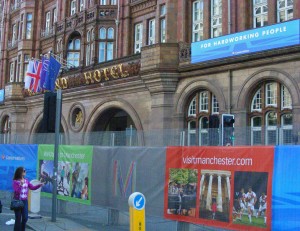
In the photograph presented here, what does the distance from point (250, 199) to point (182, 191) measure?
1953 millimetres

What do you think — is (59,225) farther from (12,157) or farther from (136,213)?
(12,157)

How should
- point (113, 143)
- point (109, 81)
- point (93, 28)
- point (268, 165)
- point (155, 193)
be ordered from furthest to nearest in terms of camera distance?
point (93, 28) < point (109, 81) < point (113, 143) < point (155, 193) < point (268, 165)

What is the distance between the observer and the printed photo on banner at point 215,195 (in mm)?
8766

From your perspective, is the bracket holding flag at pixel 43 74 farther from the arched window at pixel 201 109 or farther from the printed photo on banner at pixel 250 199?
the printed photo on banner at pixel 250 199

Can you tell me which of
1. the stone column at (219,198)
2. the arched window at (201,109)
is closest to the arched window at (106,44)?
the arched window at (201,109)

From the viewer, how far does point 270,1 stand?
18281 millimetres

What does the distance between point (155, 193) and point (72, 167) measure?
13.4 ft

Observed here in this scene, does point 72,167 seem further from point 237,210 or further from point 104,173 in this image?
point 237,210

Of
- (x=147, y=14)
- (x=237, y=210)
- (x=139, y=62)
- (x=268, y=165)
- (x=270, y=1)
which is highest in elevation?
(x=147, y=14)

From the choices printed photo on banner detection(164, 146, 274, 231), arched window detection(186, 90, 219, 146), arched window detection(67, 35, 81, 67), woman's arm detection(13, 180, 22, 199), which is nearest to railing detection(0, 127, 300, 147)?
printed photo on banner detection(164, 146, 274, 231)

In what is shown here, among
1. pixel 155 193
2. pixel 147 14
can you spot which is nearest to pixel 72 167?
pixel 155 193

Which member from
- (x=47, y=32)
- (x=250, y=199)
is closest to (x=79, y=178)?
(x=250, y=199)

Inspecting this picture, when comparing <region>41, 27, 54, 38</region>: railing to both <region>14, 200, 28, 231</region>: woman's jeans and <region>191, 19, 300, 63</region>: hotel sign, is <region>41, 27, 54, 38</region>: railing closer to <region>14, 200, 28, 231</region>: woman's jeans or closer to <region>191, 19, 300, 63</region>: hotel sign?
<region>191, 19, 300, 63</region>: hotel sign

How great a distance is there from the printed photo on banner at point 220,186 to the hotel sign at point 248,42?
8.40 metres
